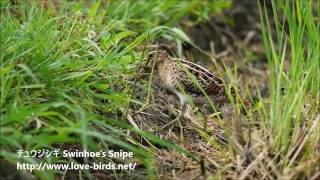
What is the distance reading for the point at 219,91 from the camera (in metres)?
3.34

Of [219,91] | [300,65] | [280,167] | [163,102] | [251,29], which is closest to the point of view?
[280,167]

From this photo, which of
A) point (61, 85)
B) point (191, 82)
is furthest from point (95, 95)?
point (191, 82)

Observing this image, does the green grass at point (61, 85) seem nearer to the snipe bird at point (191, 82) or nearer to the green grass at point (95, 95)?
the green grass at point (95, 95)

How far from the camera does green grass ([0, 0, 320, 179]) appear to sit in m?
2.57

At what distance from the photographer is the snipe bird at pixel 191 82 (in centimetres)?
326

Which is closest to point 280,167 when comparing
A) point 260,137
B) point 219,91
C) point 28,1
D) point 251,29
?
point 260,137

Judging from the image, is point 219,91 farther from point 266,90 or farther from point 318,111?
point 266,90

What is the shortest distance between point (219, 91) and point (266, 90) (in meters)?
1.38

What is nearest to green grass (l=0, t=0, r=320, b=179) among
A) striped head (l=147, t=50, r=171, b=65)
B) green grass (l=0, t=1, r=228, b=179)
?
green grass (l=0, t=1, r=228, b=179)

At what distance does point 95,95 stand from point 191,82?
0.54 metres

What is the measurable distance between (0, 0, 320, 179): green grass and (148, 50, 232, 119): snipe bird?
201mm

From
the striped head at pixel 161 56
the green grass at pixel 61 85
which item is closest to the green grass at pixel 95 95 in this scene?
the green grass at pixel 61 85

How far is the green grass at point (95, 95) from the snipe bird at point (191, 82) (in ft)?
0.66

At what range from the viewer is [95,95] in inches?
121
